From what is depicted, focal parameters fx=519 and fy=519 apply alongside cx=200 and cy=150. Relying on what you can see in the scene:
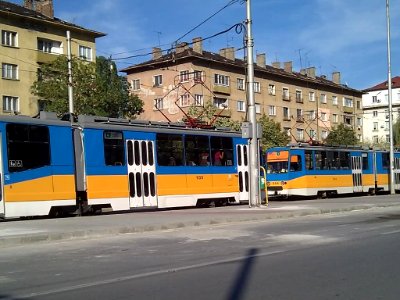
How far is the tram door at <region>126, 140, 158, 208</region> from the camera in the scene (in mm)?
19297

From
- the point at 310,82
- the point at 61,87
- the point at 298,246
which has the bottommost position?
the point at 298,246

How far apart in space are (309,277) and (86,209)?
1193 cm

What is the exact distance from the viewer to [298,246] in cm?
1111

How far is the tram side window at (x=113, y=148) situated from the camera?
18609mm

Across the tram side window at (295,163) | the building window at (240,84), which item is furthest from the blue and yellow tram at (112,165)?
the building window at (240,84)

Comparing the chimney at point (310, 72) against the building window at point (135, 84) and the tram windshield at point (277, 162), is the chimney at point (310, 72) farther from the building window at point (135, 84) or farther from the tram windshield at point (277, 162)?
the tram windshield at point (277, 162)

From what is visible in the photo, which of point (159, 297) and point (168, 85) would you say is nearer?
point (159, 297)

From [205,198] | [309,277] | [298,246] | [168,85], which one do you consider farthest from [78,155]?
[168,85]

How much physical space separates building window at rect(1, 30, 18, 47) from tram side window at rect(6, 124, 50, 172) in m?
30.4

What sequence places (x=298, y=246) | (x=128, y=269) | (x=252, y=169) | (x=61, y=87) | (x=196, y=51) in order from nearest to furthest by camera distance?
(x=128, y=269)
(x=298, y=246)
(x=252, y=169)
(x=61, y=87)
(x=196, y=51)

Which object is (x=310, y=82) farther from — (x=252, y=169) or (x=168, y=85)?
(x=252, y=169)

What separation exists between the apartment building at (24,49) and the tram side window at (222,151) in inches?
996

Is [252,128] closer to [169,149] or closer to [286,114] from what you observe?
[169,149]

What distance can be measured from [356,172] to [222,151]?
15.2 m
